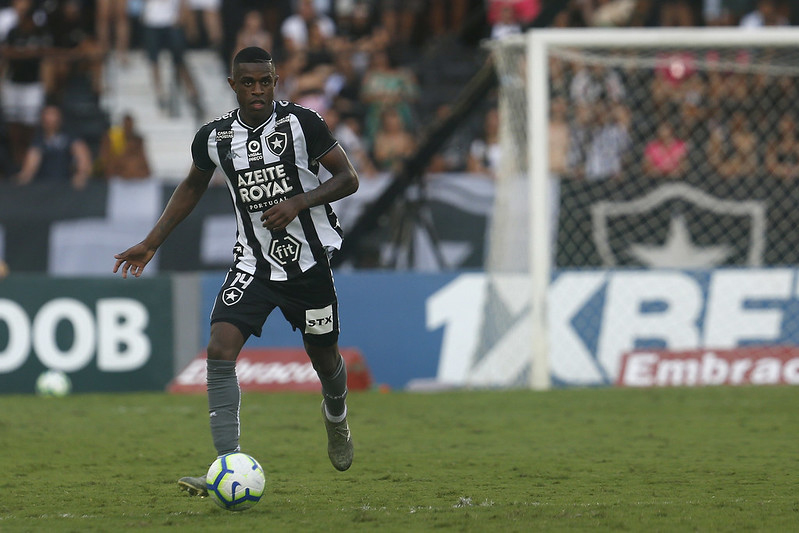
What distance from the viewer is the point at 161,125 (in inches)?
708

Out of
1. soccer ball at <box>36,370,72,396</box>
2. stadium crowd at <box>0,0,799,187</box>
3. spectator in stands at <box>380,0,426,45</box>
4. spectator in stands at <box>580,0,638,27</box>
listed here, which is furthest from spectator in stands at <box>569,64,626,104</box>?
soccer ball at <box>36,370,72,396</box>

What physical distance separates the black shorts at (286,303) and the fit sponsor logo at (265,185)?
37 centimetres

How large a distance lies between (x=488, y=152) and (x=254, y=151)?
9860 mm

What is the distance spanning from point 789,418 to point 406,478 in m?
3.97

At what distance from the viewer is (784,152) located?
14391mm

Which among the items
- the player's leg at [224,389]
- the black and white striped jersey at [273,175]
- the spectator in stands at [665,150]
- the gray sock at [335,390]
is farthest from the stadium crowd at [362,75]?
the player's leg at [224,389]

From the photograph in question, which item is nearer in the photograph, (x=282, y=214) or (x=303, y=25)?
(x=282, y=214)

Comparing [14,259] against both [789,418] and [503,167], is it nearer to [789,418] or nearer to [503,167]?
[503,167]

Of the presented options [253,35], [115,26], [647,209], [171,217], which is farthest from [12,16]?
[171,217]

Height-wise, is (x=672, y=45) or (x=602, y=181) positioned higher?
(x=672, y=45)

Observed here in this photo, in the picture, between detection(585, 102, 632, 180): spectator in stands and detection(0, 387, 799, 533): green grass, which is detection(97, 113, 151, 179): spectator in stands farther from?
detection(585, 102, 632, 180): spectator in stands

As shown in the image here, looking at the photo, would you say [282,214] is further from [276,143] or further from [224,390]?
[224,390]

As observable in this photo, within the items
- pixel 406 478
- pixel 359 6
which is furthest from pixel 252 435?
pixel 359 6

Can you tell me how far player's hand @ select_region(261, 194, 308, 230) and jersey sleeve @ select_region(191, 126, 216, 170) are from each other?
23.2 inches
